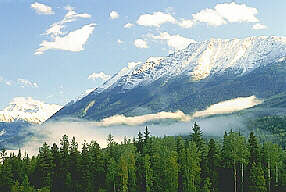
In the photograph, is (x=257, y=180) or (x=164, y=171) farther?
(x=164, y=171)

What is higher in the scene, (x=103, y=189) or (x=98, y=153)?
(x=98, y=153)

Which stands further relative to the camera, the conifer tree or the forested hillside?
the forested hillside

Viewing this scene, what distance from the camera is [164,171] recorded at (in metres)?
128

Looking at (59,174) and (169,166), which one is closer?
(169,166)

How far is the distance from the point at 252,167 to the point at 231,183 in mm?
10708

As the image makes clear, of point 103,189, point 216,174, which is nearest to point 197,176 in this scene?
point 216,174

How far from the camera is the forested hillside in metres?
129

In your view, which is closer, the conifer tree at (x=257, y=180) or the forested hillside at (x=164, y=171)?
the conifer tree at (x=257, y=180)

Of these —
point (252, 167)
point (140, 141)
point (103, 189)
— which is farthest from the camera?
point (140, 141)

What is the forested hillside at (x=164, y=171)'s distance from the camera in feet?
422

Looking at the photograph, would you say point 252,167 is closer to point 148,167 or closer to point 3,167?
point 148,167

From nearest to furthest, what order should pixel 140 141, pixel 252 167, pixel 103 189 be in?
pixel 252 167 → pixel 103 189 → pixel 140 141

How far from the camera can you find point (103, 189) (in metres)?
135

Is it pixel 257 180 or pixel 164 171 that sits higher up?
pixel 164 171
